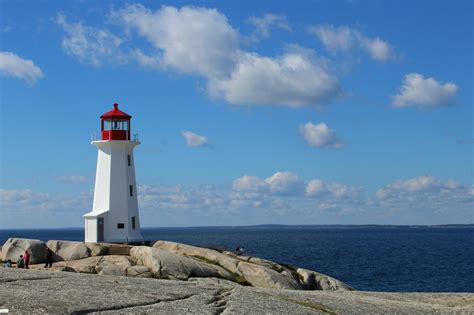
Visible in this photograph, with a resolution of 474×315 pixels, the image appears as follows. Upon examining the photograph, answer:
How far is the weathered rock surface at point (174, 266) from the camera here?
129ft

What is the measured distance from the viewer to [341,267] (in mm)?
83438

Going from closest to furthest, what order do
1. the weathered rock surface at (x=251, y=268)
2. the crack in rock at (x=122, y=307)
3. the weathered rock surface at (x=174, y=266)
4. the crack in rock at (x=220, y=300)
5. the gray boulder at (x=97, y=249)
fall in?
the crack in rock at (x=122, y=307), the crack in rock at (x=220, y=300), the weathered rock surface at (x=174, y=266), the weathered rock surface at (x=251, y=268), the gray boulder at (x=97, y=249)

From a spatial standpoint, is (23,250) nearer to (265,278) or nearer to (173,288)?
(265,278)

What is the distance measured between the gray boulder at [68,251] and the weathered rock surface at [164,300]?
14.6 m

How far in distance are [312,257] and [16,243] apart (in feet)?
221

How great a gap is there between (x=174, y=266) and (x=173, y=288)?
12433mm

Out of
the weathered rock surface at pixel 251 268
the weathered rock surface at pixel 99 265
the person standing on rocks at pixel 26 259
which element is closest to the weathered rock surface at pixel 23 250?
the weathered rock surface at pixel 99 265

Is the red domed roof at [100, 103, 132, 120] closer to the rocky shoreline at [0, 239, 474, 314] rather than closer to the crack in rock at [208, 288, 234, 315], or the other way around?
the rocky shoreline at [0, 239, 474, 314]

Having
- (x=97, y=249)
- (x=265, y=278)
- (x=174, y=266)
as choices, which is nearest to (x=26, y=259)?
(x=97, y=249)

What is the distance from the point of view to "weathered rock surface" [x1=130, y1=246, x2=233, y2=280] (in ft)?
129

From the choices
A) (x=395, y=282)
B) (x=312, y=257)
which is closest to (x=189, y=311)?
(x=395, y=282)

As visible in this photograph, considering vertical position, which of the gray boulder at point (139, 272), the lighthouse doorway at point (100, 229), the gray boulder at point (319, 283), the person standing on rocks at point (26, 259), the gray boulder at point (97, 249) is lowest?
the gray boulder at point (319, 283)

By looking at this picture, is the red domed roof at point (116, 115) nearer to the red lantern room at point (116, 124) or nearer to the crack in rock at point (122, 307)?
the red lantern room at point (116, 124)

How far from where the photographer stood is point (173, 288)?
→ 89.8 feet
